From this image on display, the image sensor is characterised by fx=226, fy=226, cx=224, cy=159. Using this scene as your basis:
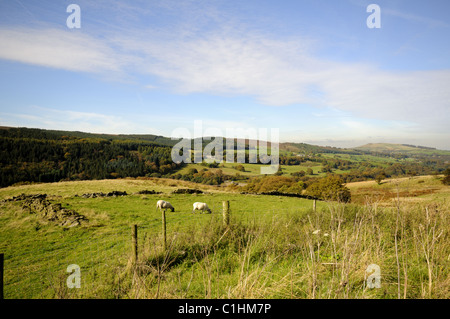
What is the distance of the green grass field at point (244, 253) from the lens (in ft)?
10.5

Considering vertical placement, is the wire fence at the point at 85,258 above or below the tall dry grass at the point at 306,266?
below

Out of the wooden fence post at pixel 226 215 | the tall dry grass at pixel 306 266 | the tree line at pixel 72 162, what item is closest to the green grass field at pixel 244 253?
the tall dry grass at pixel 306 266

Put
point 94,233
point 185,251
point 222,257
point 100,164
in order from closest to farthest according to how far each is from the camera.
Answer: point 222,257 → point 185,251 → point 94,233 → point 100,164

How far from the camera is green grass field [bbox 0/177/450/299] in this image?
321 centimetres

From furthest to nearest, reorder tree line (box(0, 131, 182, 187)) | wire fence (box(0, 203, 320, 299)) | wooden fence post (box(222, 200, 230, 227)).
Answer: tree line (box(0, 131, 182, 187)) < wooden fence post (box(222, 200, 230, 227)) < wire fence (box(0, 203, 320, 299))

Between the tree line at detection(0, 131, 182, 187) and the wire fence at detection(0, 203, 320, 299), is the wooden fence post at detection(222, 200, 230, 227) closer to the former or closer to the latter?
the wire fence at detection(0, 203, 320, 299)

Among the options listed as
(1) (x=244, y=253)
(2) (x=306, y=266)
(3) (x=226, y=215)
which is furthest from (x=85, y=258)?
(2) (x=306, y=266)

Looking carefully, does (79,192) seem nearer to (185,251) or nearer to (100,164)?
(185,251)

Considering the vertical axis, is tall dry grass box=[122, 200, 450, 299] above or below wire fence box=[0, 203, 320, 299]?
above

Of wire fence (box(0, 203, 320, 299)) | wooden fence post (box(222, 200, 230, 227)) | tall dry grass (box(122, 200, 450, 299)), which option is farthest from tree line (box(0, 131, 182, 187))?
tall dry grass (box(122, 200, 450, 299))

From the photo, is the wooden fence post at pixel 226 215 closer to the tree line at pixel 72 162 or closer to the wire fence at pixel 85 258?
the wire fence at pixel 85 258

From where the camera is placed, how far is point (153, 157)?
3179 inches
